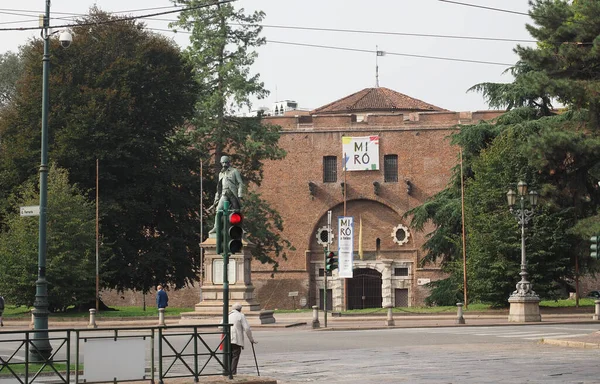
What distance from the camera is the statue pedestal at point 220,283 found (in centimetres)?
3284

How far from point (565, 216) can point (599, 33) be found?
11862 mm

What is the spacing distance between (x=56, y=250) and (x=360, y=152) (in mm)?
25540

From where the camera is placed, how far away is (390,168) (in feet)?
204

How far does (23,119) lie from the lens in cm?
4697

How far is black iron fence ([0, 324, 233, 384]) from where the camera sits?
1422cm

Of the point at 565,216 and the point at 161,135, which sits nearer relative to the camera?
the point at 565,216

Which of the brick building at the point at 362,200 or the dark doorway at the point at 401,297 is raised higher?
the brick building at the point at 362,200

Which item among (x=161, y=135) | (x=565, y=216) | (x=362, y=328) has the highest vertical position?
(x=161, y=135)

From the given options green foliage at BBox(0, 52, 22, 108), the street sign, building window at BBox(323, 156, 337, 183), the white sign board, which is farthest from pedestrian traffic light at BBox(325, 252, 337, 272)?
green foliage at BBox(0, 52, 22, 108)

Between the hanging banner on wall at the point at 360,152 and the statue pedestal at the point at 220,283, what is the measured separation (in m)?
29.5

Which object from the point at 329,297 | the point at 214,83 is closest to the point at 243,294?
the point at 214,83

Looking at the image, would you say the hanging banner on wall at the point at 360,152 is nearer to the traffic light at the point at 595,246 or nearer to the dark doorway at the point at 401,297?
the dark doorway at the point at 401,297

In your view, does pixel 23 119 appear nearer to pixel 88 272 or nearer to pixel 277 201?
pixel 88 272

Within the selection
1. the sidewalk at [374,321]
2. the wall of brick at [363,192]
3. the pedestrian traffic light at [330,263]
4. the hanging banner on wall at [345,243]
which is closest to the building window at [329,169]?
the wall of brick at [363,192]
